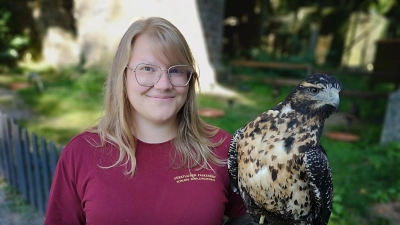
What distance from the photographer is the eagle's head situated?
1635mm

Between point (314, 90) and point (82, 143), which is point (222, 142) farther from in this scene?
point (82, 143)

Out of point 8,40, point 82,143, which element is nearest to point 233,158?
point 82,143

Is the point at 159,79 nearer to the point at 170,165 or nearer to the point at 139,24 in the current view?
the point at 139,24

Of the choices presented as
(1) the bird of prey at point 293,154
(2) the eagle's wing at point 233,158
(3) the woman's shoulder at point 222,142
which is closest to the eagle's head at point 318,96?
(1) the bird of prey at point 293,154

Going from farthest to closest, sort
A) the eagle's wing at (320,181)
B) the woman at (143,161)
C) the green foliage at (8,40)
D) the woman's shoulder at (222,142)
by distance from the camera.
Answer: the green foliage at (8,40) → the woman's shoulder at (222,142) → the woman at (143,161) → the eagle's wing at (320,181)

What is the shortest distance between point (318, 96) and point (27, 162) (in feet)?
12.8

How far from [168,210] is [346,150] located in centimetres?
488

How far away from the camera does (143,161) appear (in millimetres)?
1907

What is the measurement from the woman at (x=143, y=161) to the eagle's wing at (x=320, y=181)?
20.9 inches

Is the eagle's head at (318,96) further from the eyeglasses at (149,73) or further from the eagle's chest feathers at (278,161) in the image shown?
the eyeglasses at (149,73)

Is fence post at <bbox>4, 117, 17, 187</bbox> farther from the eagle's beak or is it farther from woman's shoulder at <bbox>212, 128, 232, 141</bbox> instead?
the eagle's beak

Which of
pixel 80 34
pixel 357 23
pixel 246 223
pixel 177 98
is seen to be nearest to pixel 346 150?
pixel 246 223

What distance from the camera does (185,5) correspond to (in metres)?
9.03

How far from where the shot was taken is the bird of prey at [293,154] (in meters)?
1.63
